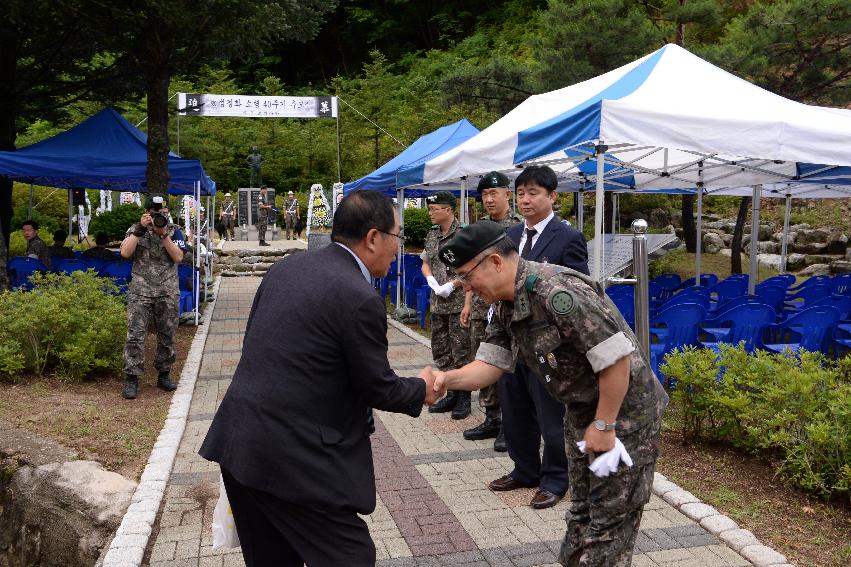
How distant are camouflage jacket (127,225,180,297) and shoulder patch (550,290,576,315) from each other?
570cm

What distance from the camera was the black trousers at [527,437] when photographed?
445 cm

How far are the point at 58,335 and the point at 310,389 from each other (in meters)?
6.41

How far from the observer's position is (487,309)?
5438 mm

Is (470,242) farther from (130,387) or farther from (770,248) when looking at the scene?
(770,248)

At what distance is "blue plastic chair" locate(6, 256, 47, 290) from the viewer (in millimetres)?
11211

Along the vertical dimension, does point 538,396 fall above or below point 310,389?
below

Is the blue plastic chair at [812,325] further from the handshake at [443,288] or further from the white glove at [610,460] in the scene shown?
the white glove at [610,460]

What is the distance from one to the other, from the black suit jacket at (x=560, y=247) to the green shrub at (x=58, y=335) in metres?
5.16

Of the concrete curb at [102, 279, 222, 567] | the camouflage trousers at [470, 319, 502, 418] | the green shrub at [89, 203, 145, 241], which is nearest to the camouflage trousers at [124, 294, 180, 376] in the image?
the concrete curb at [102, 279, 222, 567]

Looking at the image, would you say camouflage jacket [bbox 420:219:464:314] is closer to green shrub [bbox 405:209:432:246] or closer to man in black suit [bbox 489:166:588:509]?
man in black suit [bbox 489:166:588:509]

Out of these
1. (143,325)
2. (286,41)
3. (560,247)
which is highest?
(286,41)

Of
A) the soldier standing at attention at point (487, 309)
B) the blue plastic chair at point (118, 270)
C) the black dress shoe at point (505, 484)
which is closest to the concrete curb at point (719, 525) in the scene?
the black dress shoe at point (505, 484)

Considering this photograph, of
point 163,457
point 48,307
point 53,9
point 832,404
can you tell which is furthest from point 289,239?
point 832,404

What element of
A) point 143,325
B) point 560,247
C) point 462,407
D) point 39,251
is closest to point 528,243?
point 560,247
